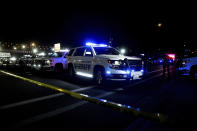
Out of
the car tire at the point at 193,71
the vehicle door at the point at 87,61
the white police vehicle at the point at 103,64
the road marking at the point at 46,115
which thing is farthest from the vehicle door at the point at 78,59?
the car tire at the point at 193,71

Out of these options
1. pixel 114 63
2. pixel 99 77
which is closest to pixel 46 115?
pixel 114 63

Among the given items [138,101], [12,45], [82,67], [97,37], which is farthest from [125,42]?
[12,45]

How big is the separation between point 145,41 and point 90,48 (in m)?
55.1

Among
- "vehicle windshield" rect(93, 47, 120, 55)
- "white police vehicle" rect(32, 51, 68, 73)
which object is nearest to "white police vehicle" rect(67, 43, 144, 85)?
"vehicle windshield" rect(93, 47, 120, 55)

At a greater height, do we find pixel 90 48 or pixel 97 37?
pixel 97 37

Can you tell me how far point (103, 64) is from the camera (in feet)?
25.3

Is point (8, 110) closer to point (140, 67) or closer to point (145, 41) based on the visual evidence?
point (140, 67)

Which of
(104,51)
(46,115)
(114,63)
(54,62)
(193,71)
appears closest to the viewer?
(46,115)

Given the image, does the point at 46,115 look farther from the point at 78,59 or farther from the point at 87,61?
the point at 78,59

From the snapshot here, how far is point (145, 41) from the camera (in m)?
60.4

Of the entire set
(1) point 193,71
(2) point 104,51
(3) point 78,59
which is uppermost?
(2) point 104,51

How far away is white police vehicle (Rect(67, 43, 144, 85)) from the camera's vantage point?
729 cm

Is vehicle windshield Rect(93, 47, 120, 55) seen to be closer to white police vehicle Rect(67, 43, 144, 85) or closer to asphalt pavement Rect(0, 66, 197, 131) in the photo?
white police vehicle Rect(67, 43, 144, 85)

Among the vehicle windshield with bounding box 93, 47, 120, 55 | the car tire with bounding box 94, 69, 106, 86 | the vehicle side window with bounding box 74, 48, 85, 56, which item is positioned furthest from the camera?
the vehicle side window with bounding box 74, 48, 85, 56
